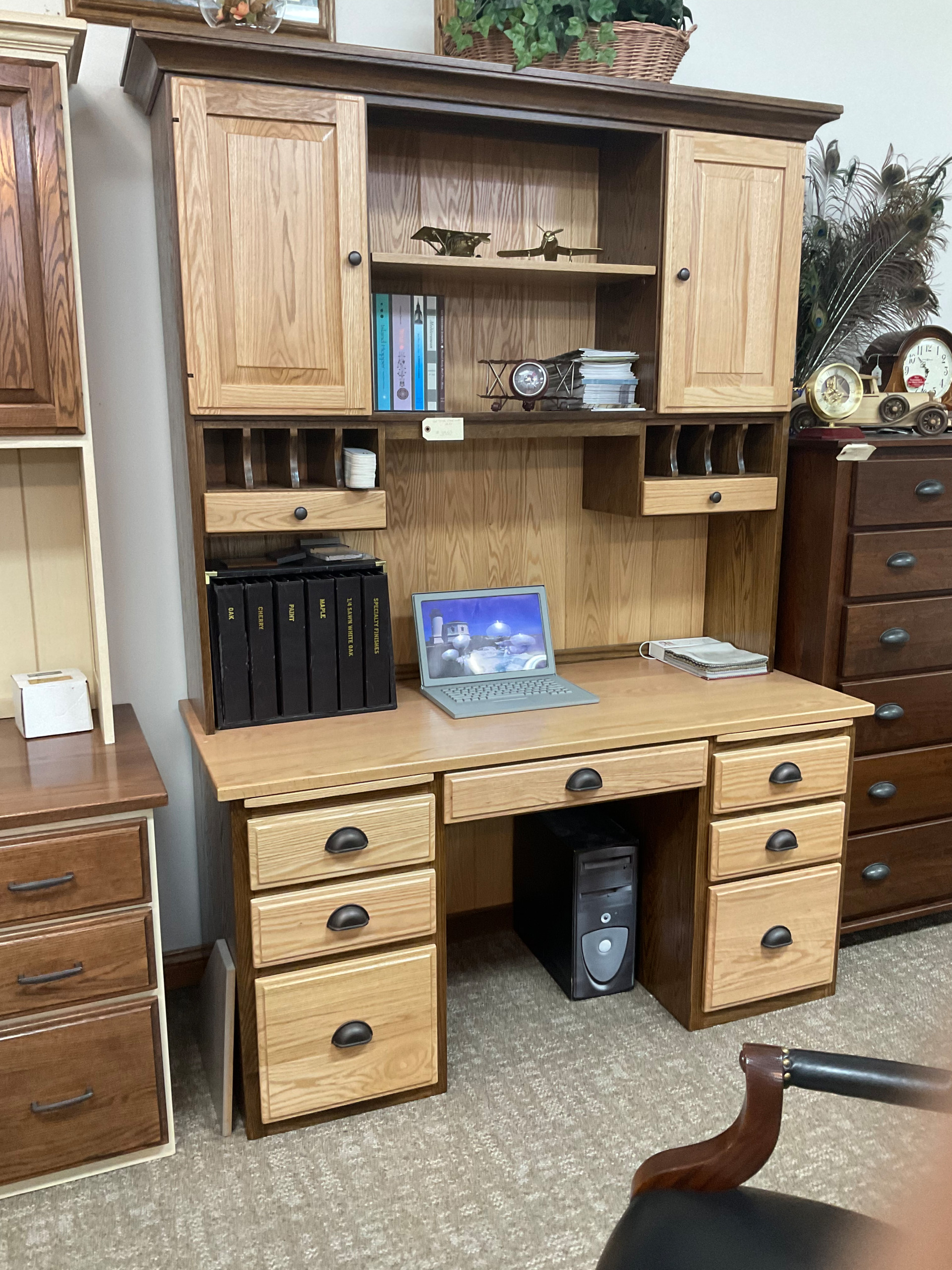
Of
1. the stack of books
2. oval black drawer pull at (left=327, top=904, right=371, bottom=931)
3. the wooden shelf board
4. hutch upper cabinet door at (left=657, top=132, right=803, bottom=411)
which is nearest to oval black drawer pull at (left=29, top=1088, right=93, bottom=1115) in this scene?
oval black drawer pull at (left=327, top=904, right=371, bottom=931)

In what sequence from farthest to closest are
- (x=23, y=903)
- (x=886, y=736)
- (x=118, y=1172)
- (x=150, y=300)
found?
(x=886, y=736) < (x=150, y=300) < (x=118, y=1172) < (x=23, y=903)

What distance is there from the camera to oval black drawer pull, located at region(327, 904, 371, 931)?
1.96 meters

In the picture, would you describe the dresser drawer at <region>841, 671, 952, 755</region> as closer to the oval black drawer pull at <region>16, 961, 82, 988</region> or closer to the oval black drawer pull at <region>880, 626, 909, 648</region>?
the oval black drawer pull at <region>880, 626, 909, 648</region>

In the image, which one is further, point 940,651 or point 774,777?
point 940,651

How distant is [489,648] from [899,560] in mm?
1040

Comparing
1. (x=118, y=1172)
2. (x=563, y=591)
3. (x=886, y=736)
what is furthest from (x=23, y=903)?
(x=886, y=736)

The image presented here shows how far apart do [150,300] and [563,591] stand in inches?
48.4

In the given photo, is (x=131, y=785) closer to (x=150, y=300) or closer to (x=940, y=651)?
(x=150, y=300)

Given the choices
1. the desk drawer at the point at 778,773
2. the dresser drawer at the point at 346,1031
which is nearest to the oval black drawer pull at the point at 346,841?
the dresser drawer at the point at 346,1031

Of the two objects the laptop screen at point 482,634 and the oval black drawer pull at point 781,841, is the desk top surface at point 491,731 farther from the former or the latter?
the oval black drawer pull at point 781,841

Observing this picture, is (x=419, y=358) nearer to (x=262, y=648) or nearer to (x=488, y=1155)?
(x=262, y=648)

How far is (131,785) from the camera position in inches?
73.0

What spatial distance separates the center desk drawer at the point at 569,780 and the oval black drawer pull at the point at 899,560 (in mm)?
736

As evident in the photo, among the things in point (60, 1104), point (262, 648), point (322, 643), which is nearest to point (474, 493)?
point (322, 643)
